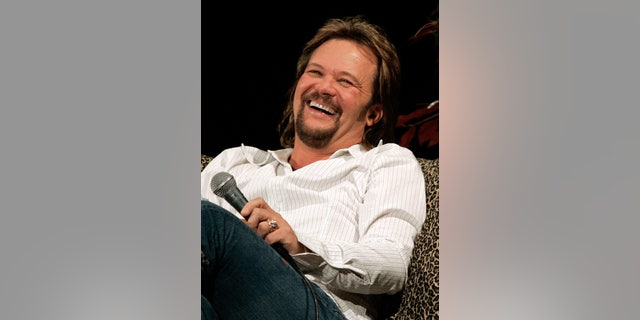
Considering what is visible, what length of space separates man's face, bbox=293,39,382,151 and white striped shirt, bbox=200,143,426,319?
6cm

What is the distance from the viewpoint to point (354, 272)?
2.41 m

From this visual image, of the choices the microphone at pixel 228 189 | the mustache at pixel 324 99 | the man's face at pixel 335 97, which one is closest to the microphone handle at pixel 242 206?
the microphone at pixel 228 189

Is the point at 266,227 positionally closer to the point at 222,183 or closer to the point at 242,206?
the point at 242,206

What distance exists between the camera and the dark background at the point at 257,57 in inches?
101

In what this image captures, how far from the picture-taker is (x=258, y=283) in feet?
7.92

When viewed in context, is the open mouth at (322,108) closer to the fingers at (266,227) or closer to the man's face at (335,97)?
the man's face at (335,97)

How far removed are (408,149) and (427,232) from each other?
0.76ft

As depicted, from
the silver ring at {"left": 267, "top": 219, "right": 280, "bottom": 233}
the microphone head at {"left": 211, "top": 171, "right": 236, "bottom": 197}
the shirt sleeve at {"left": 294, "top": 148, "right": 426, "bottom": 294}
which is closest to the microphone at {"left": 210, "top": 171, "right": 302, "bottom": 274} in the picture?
the microphone head at {"left": 211, "top": 171, "right": 236, "bottom": 197}

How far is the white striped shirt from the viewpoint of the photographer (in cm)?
240

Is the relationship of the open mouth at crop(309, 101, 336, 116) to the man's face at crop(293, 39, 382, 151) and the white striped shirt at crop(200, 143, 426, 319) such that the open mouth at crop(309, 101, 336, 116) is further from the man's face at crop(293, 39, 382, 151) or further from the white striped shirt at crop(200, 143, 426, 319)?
the white striped shirt at crop(200, 143, 426, 319)

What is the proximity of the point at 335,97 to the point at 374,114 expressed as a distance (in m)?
0.13

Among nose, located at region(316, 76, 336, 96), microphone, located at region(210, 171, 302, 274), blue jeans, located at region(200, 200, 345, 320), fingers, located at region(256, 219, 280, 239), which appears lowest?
blue jeans, located at region(200, 200, 345, 320)
